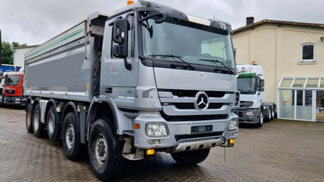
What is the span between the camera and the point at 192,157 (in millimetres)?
6172

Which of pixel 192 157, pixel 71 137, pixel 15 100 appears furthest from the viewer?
pixel 15 100

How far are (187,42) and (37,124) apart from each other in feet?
22.2

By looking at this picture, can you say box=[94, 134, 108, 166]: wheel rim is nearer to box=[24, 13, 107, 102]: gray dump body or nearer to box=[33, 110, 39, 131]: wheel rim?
box=[24, 13, 107, 102]: gray dump body

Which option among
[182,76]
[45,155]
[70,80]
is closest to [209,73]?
[182,76]

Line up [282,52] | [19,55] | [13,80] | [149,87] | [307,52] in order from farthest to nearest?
[19,55] < [13,80] < [282,52] < [307,52] < [149,87]

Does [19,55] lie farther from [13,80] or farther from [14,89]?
[14,89]

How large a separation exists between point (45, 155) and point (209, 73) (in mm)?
4660

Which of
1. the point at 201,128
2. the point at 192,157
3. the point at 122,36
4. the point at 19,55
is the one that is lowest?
the point at 192,157

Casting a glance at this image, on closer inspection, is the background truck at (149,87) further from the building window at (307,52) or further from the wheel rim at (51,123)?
the building window at (307,52)

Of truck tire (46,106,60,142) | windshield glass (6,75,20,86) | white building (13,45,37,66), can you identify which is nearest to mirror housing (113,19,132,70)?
truck tire (46,106,60,142)

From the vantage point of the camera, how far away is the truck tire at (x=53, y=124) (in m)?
7.55

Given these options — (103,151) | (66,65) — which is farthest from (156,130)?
(66,65)

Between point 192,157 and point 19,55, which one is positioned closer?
point 192,157

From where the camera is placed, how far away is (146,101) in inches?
164
